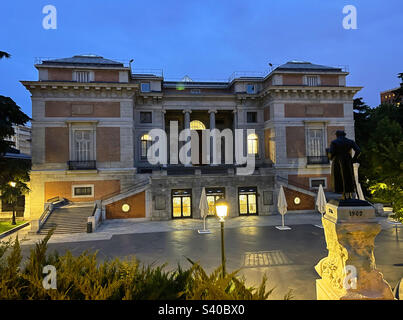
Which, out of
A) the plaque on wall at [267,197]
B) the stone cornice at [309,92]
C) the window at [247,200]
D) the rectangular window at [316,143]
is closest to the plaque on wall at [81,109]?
the window at [247,200]

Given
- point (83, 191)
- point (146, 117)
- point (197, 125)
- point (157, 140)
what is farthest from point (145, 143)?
point (83, 191)

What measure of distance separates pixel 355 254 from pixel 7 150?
25.3 meters

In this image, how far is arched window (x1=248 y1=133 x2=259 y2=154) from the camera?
1265 inches

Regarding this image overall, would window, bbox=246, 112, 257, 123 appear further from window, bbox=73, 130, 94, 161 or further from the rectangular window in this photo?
window, bbox=73, 130, 94, 161

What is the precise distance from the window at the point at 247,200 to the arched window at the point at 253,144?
23.9 feet

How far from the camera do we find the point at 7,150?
2119cm

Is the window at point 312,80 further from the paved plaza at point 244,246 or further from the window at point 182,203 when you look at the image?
the window at point 182,203

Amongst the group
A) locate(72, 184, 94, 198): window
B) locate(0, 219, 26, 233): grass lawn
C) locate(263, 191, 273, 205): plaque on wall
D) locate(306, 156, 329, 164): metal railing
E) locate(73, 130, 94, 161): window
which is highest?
locate(73, 130, 94, 161): window

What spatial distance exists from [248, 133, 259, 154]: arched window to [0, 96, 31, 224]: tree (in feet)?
76.7

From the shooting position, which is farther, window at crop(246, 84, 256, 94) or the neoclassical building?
window at crop(246, 84, 256, 94)

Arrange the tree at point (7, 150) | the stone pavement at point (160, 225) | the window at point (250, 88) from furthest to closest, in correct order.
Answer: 1. the window at point (250, 88)
2. the stone pavement at point (160, 225)
3. the tree at point (7, 150)

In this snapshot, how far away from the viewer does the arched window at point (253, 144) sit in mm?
32125

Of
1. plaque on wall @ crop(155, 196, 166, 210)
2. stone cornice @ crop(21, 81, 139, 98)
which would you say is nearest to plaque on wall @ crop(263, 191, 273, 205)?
plaque on wall @ crop(155, 196, 166, 210)
